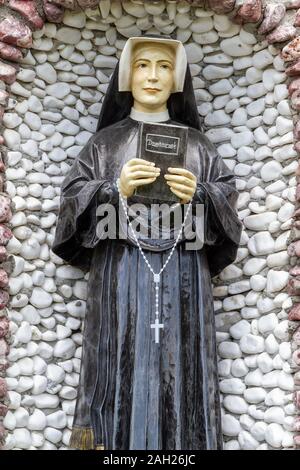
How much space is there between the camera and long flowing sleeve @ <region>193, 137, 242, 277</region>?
446 centimetres

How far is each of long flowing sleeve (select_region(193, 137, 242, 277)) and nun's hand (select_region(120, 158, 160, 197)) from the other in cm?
21

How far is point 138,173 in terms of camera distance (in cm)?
429

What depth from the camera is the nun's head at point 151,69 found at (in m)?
4.64

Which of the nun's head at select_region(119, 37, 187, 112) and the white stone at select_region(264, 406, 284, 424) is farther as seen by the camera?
the nun's head at select_region(119, 37, 187, 112)

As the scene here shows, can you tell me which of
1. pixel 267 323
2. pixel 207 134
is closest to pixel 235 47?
pixel 207 134

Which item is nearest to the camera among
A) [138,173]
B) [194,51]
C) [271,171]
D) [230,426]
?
[138,173]

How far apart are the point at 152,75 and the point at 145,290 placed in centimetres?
86

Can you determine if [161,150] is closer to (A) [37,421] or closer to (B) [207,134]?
(B) [207,134]

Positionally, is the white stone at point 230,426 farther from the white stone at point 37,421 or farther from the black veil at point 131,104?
the black veil at point 131,104

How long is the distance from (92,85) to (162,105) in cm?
41

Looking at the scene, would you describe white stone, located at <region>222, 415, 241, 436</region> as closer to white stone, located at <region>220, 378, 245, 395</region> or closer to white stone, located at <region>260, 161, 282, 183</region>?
white stone, located at <region>220, 378, 245, 395</region>

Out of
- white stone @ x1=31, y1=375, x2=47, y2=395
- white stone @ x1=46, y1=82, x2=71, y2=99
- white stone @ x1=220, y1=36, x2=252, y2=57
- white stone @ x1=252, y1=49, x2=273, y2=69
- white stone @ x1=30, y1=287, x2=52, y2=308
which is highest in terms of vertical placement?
white stone @ x1=220, y1=36, x2=252, y2=57

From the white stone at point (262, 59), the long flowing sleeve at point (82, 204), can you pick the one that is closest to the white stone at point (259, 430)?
the long flowing sleeve at point (82, 204)

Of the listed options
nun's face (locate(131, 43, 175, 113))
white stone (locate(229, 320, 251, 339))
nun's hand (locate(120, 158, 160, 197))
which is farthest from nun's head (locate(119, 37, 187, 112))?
white stone (locate(229, 320, 251, 339))
